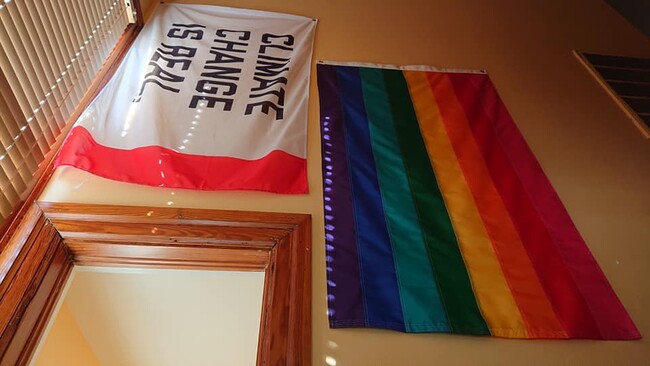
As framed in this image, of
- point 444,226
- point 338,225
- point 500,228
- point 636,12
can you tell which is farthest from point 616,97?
point 338,225

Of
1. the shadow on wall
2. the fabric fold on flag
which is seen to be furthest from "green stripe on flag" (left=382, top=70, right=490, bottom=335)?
the shadow on wall

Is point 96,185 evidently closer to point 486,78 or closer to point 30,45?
point 30,45

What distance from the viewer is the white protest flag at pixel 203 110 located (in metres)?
1.49

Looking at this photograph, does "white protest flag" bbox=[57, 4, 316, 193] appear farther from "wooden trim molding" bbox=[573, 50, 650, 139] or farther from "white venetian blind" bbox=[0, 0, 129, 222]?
"wooden trim molding" bbox=[573, 50, 650, 139]

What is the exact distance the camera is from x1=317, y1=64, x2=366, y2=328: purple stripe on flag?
1272 millimetres

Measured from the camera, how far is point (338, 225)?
4.78 feet

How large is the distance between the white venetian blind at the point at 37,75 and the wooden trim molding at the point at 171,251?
0.14m

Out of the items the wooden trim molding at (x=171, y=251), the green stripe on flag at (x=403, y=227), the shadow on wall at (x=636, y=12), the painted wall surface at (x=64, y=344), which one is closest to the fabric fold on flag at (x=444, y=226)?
the green stripe on flag at (x=403, y=227)

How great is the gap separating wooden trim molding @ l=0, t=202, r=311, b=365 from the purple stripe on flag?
0.25ft

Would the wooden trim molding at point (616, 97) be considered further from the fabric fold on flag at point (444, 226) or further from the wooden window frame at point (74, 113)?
the wooden window frame at point (74, 113)

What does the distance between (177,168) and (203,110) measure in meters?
0.30

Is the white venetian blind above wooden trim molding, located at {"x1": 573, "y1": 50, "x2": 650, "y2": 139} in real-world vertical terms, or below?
below

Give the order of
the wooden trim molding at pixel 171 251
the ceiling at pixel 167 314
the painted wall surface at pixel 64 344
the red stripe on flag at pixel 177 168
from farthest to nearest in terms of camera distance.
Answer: the painted wall surface at pixel 64 344, the ceiling at pixel 167 314, the red stripe on flag at pixel 177 168, the wooden trim molding at pixel 171 251

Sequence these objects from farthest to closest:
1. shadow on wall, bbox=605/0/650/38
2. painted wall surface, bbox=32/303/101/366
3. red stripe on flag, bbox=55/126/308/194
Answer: shadow on wall, bbox=605/0/650/38 → painted wall surface, bbox=32/303/101/366 → red stripe on flag, bbox=55/126/308/194
